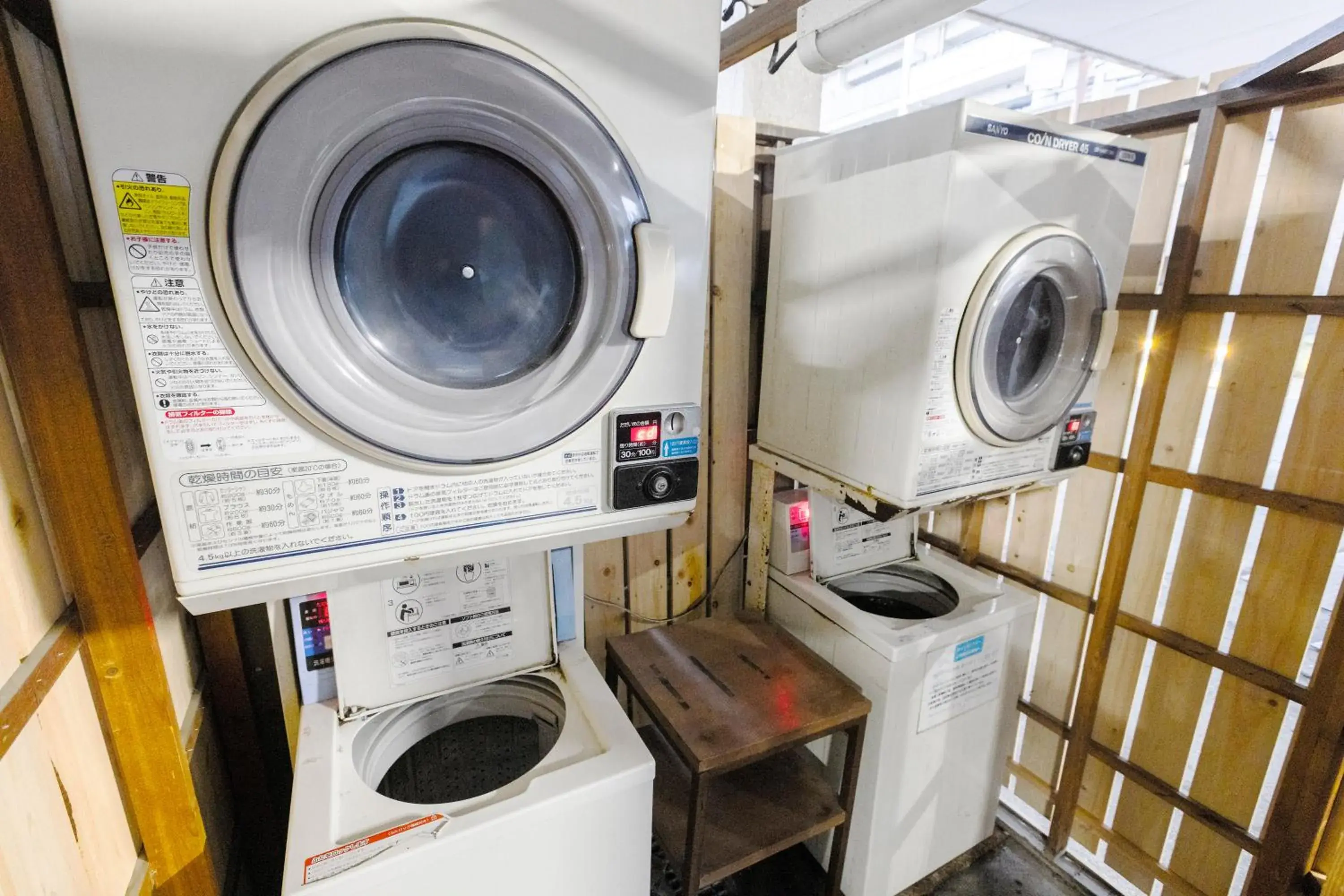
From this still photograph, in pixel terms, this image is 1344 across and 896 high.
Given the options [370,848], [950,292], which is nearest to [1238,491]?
[950,292]

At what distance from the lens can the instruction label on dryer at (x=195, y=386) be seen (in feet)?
2.28

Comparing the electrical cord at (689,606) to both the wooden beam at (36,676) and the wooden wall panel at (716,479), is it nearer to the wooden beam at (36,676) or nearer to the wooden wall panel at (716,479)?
the wooden wall panel at (716,479)

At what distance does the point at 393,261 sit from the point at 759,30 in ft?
3.62

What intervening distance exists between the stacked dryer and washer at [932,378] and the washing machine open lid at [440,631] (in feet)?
2.64

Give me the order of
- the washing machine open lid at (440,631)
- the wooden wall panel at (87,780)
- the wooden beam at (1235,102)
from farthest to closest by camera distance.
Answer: the wooden beam at (1235,102), the washing machine open lid at (440,631), the wooden wall panel at (87,780)

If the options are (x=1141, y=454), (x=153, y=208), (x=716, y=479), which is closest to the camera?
(x=153, y=208)

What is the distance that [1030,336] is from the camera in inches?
58.2

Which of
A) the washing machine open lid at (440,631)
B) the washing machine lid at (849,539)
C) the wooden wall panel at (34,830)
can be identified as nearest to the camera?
the wooden wall panel at (34,830)

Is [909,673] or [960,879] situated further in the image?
[960,879]

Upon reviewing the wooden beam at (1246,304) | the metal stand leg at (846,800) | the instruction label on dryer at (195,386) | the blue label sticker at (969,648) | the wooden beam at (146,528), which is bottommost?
the metal stand leg at (846,800)

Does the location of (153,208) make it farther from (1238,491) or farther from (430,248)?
(1238,491)

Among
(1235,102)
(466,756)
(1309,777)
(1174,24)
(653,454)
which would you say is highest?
(1174,24)

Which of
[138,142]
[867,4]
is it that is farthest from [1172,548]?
[138,142]

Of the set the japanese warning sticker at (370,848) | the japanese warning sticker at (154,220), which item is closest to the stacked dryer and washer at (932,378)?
the japanese warning sticker at (370,848)
